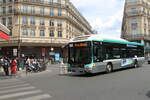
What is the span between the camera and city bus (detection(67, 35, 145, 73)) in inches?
514

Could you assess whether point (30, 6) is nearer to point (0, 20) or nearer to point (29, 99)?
point (0, 20)

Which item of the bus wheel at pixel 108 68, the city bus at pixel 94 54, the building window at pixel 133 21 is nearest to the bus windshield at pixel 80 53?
the city bus at pixel 94 54

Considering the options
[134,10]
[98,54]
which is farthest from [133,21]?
[98,54]

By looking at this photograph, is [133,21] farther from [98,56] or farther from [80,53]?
[80,53]

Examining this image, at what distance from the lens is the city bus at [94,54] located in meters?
13.0

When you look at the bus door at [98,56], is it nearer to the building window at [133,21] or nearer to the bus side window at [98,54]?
the bus side window at [98,54]

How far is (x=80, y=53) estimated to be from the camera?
531 inches

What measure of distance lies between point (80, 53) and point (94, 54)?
1048 millimetres

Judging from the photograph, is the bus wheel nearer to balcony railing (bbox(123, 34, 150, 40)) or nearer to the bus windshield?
the bus windshield

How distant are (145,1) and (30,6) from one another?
108 feet

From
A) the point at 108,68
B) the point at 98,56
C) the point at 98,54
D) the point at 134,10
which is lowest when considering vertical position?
the point at 108,68

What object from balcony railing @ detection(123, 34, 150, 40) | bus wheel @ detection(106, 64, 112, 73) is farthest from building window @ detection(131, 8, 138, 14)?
bus wheel @ detection(106, 64, 112, 73)

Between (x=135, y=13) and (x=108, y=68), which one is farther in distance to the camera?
(x=135, y=13)

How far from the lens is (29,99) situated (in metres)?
6.72
